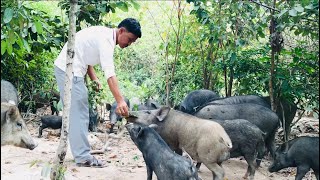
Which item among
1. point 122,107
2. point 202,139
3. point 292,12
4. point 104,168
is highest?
point 292,12

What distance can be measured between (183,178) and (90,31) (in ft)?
7.33

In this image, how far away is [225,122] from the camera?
598cm

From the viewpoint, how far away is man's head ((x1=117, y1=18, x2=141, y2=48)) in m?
5.37

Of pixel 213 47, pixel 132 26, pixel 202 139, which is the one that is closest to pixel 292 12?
pixel 202 139

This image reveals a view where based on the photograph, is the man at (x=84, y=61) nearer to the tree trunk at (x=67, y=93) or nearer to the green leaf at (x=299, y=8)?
the tree trunk at (x=67, y=93)

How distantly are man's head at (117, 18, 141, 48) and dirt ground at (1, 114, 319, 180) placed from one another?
160cm

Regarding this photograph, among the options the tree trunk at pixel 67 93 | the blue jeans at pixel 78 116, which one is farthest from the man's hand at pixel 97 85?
the tree trunk at pixel 67 93

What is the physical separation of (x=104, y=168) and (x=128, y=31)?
1787mm

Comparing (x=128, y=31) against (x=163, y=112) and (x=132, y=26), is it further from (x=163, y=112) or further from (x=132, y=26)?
(x=163, y=112)

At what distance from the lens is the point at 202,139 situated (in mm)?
5191

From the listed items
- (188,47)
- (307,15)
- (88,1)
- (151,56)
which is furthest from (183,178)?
(151,56)

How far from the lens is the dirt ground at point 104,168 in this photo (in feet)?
17.4

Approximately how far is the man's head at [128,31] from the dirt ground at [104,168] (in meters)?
1.60

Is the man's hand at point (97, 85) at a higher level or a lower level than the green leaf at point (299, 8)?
lower
